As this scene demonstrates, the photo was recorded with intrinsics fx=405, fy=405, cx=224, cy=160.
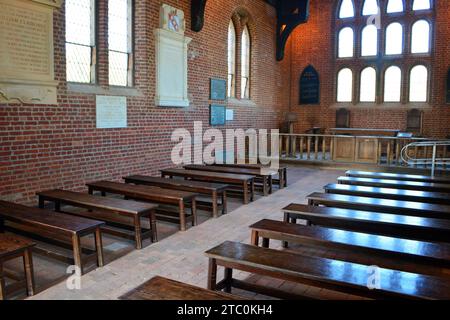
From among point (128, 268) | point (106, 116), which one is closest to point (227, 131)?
point (106, 116)

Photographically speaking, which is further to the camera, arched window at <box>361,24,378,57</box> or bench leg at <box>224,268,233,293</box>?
arched window at <box>361,24,378,57</box>

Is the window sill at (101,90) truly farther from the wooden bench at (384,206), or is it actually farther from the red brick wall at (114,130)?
the wooden bench at (384,206)

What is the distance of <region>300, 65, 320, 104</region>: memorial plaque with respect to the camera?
14648mm

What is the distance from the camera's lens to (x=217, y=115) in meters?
10.3

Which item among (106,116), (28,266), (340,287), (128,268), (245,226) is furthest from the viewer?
(106,116)

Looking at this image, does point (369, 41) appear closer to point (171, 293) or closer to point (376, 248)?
point (376, 248)

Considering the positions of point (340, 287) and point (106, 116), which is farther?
point (106, 116)

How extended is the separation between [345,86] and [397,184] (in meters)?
8.98

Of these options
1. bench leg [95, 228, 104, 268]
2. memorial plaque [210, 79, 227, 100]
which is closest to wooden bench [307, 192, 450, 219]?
bench leg [95, 228, 104, 268]

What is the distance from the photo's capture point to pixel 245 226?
5434 millimetres

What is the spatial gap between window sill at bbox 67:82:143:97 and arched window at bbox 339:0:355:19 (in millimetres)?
9329

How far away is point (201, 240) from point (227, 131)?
6.28m

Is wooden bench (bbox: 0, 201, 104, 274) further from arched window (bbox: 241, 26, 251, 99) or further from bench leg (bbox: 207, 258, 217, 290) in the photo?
arched window (bbox: 241, 26, 251, 99)
